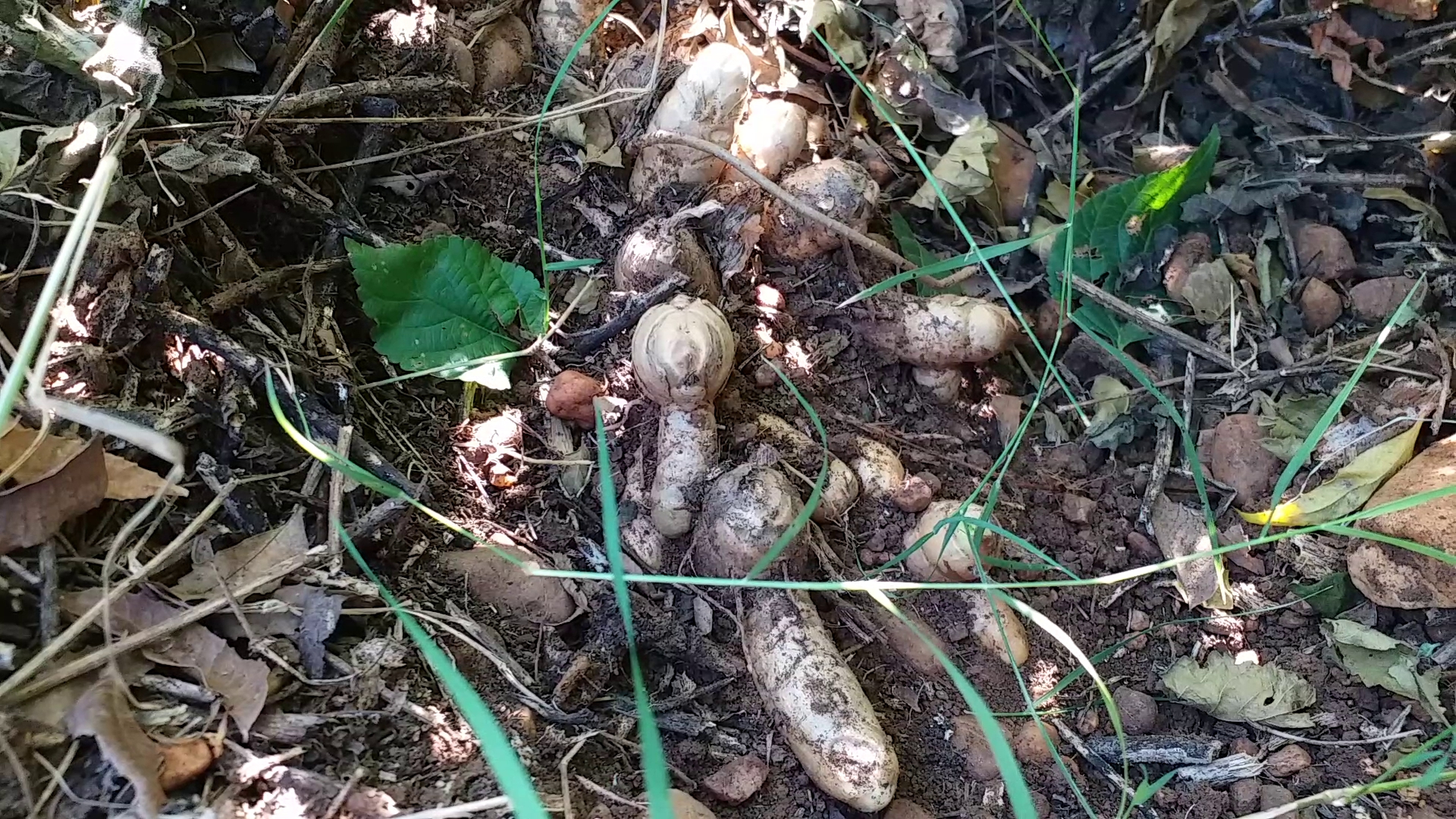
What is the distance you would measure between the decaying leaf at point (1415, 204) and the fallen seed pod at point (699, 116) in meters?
1.28

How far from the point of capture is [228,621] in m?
1.25

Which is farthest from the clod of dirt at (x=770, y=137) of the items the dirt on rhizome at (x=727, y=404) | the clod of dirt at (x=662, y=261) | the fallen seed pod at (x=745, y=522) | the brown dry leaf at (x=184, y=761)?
the brown dry leaf at (x=184, y=761)

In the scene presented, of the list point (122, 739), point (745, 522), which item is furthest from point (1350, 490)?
point (122, 739)

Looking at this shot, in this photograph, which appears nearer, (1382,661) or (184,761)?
(184,761)

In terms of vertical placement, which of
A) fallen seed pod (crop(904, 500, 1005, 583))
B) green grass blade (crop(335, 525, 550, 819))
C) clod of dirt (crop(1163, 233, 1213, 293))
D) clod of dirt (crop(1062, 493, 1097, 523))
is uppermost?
green grass blade (crop(335, 525, 550, 819))

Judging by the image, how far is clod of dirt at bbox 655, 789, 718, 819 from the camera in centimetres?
128

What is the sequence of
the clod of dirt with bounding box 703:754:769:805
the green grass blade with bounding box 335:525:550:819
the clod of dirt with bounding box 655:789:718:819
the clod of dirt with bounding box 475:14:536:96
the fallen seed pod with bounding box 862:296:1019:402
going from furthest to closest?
1. the clod of dirt with bounding box 475:14:536:96
2. the fallen seed pod with bounding box 862:296:1019:402
3. the clod of dirt with bounding box 703:754:769:805
4. the clod of dirt with bounding box 655:789:718:819
5. the green grass blade with bounding box 335:525:550:819

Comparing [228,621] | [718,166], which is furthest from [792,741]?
[718,166]

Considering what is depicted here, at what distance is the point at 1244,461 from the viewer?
70.3 inches

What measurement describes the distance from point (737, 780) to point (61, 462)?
1008 millimetres

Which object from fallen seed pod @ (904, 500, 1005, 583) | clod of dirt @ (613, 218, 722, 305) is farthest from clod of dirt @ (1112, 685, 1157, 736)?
clod of dirt @ (613, 218, 722, 305)

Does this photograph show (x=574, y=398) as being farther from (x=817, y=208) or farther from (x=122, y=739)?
(x=122, y=739)

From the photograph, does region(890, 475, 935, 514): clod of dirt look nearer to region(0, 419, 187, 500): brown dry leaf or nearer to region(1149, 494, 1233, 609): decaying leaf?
region(1149, 494, 1233, 609): decaying leaf

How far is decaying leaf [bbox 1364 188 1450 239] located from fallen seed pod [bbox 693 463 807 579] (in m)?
1.35
